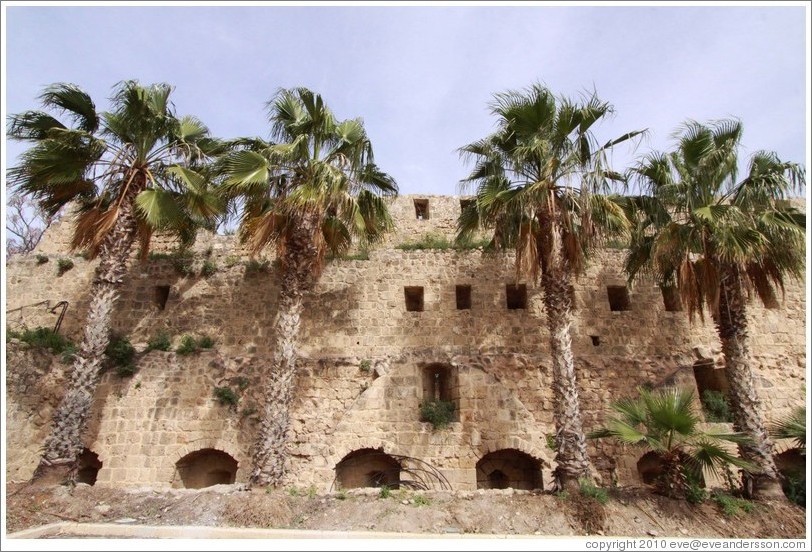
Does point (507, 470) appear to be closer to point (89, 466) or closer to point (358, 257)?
point (358, 257)

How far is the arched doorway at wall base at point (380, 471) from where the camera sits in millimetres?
11117

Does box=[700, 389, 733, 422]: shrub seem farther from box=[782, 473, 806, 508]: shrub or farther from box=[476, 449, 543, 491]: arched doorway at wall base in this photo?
box=[476, 449, 543, 491]: arched doorway at wall base

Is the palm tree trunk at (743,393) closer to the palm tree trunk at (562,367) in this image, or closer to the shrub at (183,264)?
the palm tree trunk at (562,367)

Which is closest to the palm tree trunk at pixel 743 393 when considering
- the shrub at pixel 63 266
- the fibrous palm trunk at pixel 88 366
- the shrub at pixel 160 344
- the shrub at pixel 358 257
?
the shrub at pixel 358 257

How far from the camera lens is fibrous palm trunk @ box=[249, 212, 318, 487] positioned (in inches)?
356

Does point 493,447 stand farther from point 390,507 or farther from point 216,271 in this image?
point 216,271

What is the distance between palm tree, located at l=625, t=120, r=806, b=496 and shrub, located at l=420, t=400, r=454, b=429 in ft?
19.0

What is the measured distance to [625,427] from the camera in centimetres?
846

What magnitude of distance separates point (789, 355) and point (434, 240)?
1094 cm

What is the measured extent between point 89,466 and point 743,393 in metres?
14.8

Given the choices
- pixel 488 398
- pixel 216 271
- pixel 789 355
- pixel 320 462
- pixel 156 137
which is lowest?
pixel 320 462

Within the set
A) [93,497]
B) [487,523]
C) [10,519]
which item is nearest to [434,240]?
[487,523]

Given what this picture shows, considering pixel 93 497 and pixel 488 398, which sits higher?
pixel 488 398

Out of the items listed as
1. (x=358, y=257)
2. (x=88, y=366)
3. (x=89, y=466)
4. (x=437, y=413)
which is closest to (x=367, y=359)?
(x=437, y=413)
